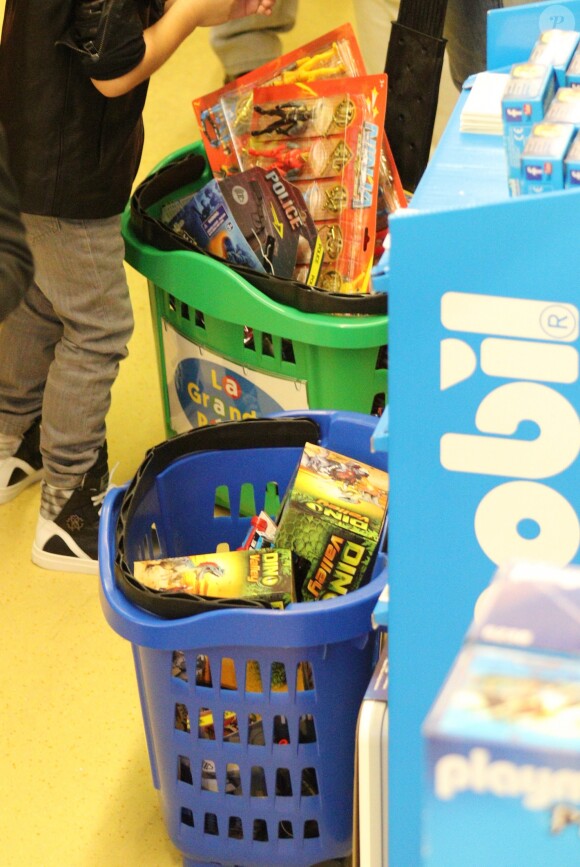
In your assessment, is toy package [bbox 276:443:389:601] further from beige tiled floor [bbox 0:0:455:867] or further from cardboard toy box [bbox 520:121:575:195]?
→ cardboard toy box [bbox 520:121:575:195]

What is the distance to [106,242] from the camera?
1.74 metres

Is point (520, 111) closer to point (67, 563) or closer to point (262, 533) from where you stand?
point (262, 533)

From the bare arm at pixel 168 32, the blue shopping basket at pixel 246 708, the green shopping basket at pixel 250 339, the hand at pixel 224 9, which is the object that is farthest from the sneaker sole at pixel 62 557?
the hand at pixel 224 9

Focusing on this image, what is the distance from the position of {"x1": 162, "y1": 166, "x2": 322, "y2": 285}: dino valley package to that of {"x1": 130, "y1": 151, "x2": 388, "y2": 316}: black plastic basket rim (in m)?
0.05

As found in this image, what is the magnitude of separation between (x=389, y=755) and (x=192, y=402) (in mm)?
968

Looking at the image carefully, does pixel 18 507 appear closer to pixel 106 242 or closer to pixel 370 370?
pixel 106 242

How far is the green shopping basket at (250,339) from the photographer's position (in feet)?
5.46

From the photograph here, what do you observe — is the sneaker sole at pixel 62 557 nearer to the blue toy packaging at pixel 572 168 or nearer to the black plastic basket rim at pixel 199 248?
the black plastic basket rim at pixel 199 248

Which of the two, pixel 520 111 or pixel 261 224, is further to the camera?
pixel 261 224

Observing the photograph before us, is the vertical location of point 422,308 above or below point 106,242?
above

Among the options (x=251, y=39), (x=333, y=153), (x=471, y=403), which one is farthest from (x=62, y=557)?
(x=251, y=39)

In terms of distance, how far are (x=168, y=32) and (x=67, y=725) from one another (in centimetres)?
98

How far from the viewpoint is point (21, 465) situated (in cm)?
209

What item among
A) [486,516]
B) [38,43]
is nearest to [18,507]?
[38,43]
